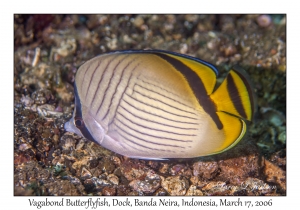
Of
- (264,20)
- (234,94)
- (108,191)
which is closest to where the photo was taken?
(234,94)

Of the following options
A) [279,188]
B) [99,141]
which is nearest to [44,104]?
[99,141]

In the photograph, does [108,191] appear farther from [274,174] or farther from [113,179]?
[274,174]

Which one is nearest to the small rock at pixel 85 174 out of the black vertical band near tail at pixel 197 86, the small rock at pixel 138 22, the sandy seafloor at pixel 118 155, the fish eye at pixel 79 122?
the sandy seafloor at pixel 118 155

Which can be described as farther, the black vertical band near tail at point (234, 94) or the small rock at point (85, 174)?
the small rock at point (85, 174)

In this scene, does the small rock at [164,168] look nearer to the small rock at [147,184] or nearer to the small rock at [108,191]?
the small rock at [147,184]

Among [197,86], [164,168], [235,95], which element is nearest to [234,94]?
[235,95]

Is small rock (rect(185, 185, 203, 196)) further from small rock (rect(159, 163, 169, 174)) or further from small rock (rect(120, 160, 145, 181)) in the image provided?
small rock (rect(120, 160, 145, 181))
